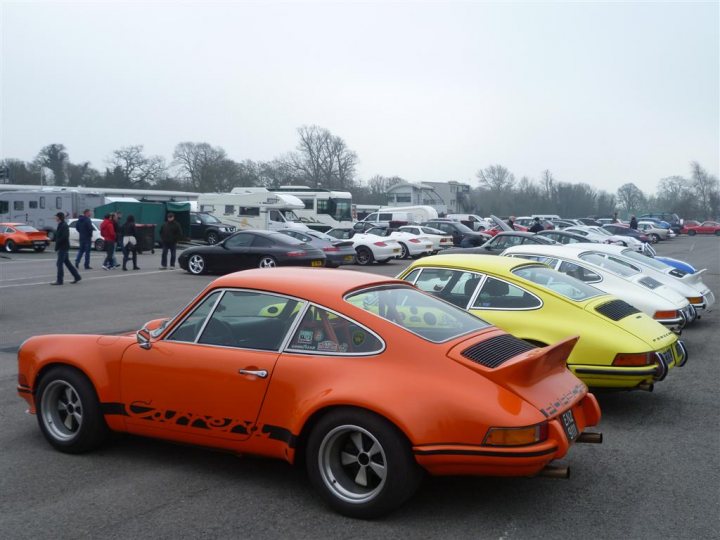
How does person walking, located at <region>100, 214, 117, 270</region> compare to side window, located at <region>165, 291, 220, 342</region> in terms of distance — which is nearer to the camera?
side window, located at <region>165, 291, 220, 342</region>

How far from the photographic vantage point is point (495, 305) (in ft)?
23.8

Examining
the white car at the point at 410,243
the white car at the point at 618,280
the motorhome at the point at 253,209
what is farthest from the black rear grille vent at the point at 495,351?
the motorhome at the point at 253,209

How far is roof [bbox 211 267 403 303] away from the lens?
4.73m

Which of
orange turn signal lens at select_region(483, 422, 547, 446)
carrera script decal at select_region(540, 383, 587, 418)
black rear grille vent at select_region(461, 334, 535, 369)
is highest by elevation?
black rear grille vent at select_region(461, 334, 535, 369)

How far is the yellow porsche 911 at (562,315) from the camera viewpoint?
6.43 meters

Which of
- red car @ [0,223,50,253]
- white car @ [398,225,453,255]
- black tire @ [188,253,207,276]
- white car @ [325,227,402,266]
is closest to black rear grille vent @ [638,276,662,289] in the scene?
black tire @ [188,253,207,276]

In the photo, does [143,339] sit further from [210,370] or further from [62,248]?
[62,248]

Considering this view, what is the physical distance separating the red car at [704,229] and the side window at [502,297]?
219 feet

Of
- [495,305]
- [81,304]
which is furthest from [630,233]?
[495,305]

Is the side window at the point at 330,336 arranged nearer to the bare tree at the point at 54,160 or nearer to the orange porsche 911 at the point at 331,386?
the orange porsche 911 at the point at 331,386

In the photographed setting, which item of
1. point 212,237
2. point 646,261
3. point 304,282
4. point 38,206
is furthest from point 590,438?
point 38,206

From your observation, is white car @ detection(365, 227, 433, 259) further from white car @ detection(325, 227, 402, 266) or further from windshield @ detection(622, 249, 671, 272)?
windshield @ detection(622, 249, 671, 272)

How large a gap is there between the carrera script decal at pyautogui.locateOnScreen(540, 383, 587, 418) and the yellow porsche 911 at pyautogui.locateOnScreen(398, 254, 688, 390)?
1812mm

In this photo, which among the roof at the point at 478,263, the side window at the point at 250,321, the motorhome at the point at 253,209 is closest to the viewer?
the side window at the point at 250,321
